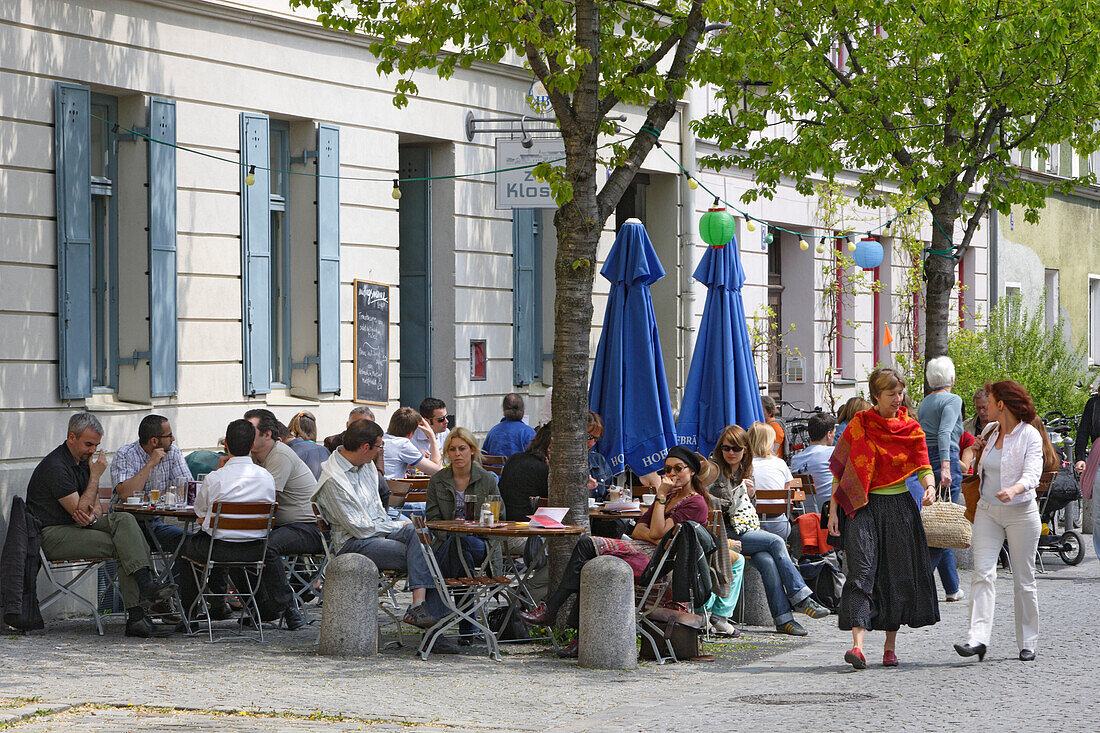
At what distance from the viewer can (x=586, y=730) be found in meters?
7.70

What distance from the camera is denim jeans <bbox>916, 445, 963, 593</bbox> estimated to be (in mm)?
12469

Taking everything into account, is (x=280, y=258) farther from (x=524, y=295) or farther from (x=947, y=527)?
(x=947, y=527)

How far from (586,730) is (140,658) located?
134 inches

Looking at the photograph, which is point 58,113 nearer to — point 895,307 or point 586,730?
point 586,730

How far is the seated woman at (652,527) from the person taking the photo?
32.8ft

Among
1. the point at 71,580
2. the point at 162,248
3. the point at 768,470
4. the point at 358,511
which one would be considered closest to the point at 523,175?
the point at 162,248

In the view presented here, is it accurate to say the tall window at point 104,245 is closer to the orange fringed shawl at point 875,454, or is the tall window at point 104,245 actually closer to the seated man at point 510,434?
the seated man at point 510,434

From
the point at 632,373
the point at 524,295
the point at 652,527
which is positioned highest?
the point at 524,295

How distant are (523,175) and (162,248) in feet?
11.9

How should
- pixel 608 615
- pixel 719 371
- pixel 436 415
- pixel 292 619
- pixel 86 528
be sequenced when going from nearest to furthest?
pixel 608 615 < pixel 86 528 < pixel 292 619 < pixel 719 371 < pixel 436 415

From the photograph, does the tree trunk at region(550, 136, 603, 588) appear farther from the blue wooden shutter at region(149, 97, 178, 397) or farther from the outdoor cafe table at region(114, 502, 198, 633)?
the blue wooden shutter at region(149, 97, 178, 397)

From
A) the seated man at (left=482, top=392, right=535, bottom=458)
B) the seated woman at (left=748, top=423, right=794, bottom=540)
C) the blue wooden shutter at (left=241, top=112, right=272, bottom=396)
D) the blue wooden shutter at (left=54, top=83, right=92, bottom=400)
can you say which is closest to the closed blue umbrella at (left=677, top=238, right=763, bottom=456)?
the seated man at (left=482, top=392, right=535, bottom=458)

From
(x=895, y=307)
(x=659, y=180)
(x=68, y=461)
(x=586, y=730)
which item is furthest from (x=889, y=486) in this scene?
(x=895, y=307)

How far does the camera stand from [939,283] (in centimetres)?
1689
